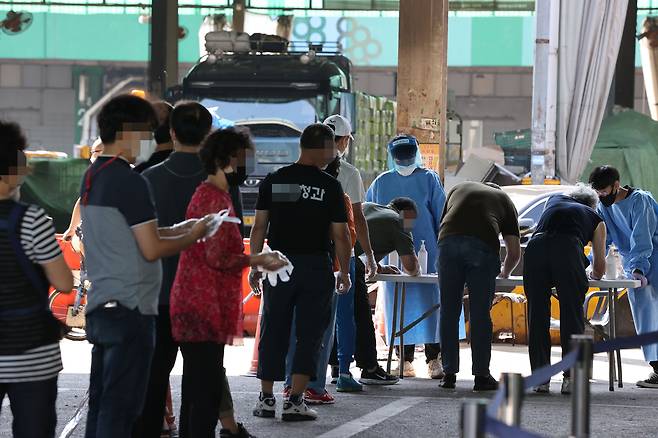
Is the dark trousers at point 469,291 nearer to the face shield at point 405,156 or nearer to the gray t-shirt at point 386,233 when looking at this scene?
the gray t-shirt at point 386,233

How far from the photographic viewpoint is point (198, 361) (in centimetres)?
668

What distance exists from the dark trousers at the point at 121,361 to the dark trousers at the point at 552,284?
5.21 metres

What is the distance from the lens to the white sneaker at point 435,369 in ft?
39.1

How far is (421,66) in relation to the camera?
18.8 m

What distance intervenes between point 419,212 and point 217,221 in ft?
19.6

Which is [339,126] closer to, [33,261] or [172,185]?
[172,185]

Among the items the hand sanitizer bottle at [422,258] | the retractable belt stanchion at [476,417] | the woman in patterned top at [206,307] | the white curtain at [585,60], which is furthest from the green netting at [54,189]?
the retractable belt stanchion at [476,417]

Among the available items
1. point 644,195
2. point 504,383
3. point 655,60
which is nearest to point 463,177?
point 655,60

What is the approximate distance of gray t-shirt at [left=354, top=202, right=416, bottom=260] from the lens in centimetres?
1110

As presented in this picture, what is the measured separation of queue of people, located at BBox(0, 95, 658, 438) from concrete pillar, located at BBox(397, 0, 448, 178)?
6209mm

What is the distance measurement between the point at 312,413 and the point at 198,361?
2460 mm

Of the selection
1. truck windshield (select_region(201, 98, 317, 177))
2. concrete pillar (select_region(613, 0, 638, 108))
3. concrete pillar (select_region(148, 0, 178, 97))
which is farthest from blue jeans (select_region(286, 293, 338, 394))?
concrete pillar (select_region(613, 0, 638, 108))

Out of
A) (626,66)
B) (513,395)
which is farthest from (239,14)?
(513,395)

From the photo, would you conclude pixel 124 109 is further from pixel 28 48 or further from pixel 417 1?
pixel 28 48
